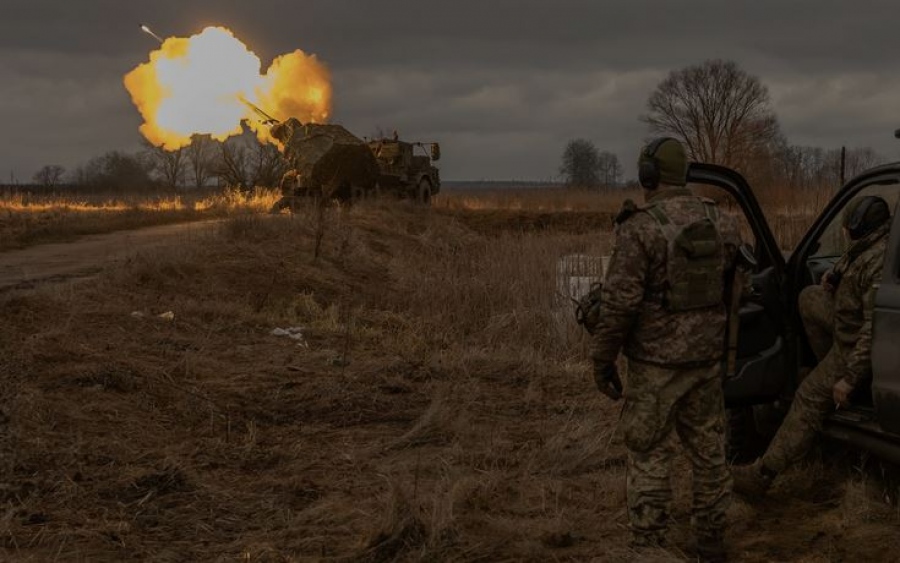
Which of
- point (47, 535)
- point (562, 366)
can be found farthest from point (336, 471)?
point (562, 366)

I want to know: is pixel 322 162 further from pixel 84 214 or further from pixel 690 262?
pixel 690 262

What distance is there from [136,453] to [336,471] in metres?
1.30

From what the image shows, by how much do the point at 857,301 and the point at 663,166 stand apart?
1251 mm

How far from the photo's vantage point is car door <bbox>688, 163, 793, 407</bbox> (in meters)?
4.98

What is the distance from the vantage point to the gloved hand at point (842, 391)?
448 centimetres

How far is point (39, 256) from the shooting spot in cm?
1520

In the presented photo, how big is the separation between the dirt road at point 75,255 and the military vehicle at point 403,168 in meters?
8.68

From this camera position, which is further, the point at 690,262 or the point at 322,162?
the point at 322,162

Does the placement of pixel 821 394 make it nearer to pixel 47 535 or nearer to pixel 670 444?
pixel 670 444

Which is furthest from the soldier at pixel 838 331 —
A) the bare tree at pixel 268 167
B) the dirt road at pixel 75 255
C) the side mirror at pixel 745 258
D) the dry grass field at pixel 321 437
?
the bare tree at pixel 268 167

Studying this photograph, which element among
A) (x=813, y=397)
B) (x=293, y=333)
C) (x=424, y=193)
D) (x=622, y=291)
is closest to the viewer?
(x=622, y=291)

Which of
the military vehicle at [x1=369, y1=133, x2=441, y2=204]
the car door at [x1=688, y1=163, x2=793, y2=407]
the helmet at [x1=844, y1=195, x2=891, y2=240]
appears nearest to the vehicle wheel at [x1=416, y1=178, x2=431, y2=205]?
the military vehicle at [x1=369, y1=133, x2=441, y2=204]

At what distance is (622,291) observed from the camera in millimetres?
4109

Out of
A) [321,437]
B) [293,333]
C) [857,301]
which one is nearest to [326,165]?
[293,333]
